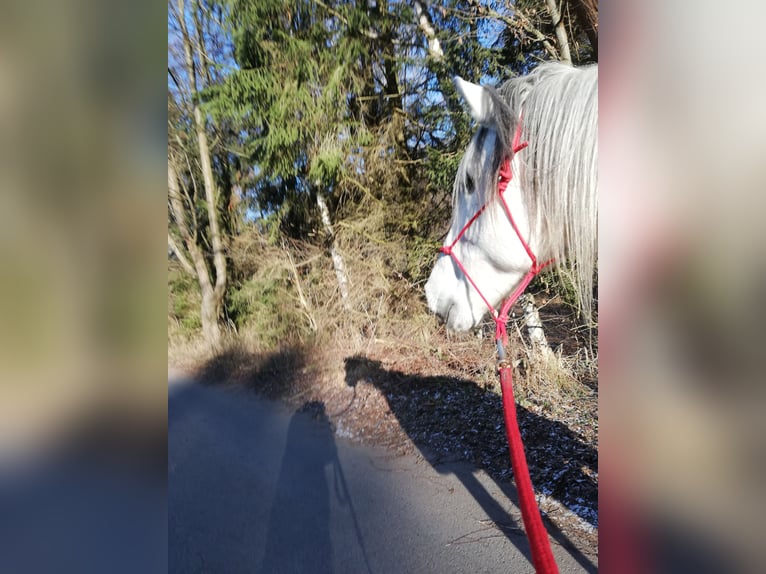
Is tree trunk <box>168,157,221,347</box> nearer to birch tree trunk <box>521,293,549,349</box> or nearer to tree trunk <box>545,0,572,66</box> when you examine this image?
birch tree trunk <box>521,293,549,349</box>

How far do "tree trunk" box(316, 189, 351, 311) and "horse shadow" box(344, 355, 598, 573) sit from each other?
5.64ft

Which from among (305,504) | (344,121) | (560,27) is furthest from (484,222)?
(344,121)

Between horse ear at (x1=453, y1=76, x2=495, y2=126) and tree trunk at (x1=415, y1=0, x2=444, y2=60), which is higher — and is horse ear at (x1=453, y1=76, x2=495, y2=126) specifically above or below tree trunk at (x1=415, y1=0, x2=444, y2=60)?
below

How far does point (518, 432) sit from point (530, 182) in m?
0.93

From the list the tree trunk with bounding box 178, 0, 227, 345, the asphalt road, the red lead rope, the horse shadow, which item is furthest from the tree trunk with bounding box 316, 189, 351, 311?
the red lead rope

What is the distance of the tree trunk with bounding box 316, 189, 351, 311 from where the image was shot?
572 cm

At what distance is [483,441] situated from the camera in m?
2.91
